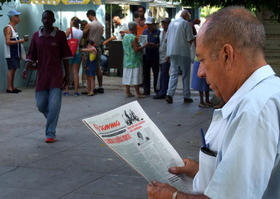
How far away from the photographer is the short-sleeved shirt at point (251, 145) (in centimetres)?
155

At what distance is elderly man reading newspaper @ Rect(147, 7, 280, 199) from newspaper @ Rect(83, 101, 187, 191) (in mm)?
266

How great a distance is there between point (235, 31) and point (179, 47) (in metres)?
9.84

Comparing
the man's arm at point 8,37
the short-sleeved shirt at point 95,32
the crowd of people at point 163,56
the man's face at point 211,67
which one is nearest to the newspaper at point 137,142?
the man's face at point 211,67

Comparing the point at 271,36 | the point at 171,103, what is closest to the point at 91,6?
the point at 171,103

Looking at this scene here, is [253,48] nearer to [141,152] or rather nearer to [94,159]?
[141,152]

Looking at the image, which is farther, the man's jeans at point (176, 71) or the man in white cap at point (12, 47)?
the man in white cap at point (12, 47)

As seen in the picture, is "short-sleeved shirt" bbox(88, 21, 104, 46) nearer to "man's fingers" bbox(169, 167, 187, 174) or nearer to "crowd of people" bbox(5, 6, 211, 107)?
→ "crowd of people" bbox(5, 6, 211, 107)

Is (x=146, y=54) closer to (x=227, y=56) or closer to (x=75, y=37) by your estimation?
(x=75, y=37)

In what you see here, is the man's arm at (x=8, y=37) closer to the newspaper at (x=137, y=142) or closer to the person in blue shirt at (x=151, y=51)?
the person in blue shirt at (x=151, y=51)

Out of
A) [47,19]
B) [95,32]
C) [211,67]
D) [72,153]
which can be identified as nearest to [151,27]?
[95,32]

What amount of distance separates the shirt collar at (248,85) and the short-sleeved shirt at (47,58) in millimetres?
5967

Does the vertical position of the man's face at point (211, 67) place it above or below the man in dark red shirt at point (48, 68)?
above

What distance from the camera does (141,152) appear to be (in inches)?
88.8

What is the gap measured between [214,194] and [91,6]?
1506cm
